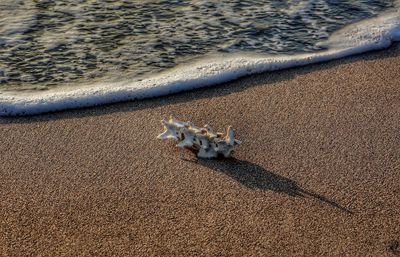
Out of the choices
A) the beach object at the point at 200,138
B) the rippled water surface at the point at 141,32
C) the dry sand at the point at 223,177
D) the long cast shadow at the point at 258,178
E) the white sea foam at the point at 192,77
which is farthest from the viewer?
the rippled water surface at the point at 141,32

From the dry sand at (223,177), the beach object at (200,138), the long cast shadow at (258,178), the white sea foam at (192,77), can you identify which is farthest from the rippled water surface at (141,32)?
the long cast shadow at (258,178)

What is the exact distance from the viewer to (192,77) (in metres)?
4.17

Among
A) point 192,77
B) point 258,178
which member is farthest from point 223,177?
point 192,77

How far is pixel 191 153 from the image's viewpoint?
11.1 ft

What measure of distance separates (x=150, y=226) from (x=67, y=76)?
195cm

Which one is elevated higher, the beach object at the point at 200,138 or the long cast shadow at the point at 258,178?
the beach object at the point at 200,138

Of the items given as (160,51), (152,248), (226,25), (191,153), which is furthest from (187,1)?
(152,248)

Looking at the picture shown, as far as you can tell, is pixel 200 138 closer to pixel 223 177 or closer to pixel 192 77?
pixel 223 177

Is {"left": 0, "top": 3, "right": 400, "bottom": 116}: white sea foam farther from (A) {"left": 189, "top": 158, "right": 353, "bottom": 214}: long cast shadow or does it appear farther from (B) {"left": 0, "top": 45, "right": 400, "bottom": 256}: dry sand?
(A) {"left": 189, "top": 158, "right": 353, "bottom": 214}: long cast shadow

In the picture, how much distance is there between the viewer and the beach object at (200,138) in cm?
327

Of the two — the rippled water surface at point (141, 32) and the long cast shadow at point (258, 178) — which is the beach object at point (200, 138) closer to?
the long cast shadow at point (258, 178)

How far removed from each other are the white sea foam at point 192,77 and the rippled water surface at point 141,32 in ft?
0.58

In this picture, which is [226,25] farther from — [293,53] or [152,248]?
[152,248]

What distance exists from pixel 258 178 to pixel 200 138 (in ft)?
1.31
